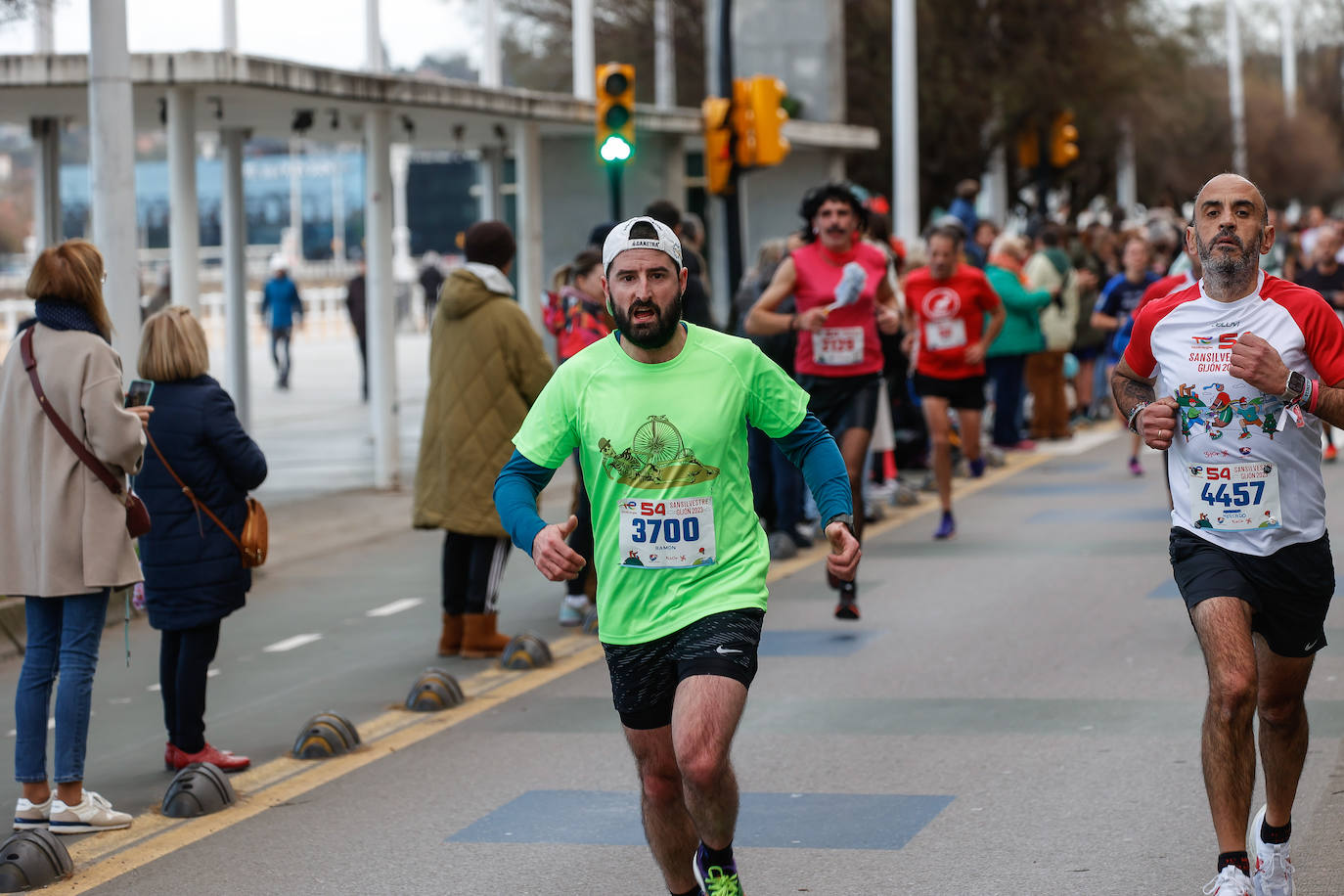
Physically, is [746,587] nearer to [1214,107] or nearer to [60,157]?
[60,157]

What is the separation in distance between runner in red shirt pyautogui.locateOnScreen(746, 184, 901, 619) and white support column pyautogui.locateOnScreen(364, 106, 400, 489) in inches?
232

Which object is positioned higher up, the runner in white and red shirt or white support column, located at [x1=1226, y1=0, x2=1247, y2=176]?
white support column, located at [x1=1226, y1=0, x2=1247, y2=176]

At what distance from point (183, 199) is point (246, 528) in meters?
6.28

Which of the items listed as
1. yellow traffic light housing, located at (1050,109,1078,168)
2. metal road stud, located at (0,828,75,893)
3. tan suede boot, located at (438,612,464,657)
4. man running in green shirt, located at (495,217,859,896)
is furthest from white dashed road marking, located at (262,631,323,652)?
yellow traffic light housing, located at (1050,109,1078,168)

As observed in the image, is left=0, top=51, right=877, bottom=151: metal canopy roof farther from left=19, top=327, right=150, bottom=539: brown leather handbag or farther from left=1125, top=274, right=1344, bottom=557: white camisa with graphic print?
left=1125, top=274, right=1344, bottom=557: white camisa with graphic print

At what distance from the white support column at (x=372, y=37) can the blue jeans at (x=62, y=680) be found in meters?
10.2

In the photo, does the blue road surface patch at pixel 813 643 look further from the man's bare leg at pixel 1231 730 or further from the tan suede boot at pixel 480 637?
the man's bare leg at pixel 1231 730

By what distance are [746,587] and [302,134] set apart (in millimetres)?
12255

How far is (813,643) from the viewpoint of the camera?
9.68m

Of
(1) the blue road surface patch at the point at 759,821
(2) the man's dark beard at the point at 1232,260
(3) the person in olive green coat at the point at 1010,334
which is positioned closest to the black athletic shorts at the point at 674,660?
(1) the blue road surface patch at the point at 759,821

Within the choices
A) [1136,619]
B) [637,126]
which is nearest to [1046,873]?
[1136,619]

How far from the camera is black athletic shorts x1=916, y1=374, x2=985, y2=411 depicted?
42.0ft

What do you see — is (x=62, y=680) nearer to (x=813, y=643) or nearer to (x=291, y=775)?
(x=291, y=775)

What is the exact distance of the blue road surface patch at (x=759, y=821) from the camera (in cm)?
629
